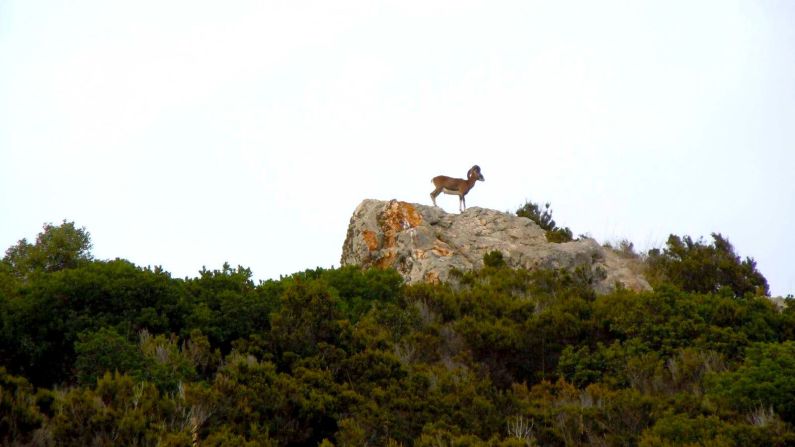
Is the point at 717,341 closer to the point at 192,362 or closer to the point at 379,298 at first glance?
the point at 379,298

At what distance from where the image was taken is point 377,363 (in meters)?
14.4

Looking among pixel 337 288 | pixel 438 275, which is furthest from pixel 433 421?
pixel 438 275

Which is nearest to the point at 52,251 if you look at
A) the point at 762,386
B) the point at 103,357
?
the point at 103,357

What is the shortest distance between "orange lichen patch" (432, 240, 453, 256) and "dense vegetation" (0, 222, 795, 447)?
2.37m

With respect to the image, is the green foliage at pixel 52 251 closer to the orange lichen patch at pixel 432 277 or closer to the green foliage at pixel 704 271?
the orange lichen patch at pixel 432 277

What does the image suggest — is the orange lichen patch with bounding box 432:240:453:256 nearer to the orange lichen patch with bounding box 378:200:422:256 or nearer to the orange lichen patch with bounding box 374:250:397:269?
the orange lichen patch with bounding box 378:200:422:256

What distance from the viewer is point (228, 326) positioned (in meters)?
15.8

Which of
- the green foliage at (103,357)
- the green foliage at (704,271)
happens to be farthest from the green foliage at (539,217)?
the green foliage at (103,357)

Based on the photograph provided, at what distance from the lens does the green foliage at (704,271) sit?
78.7 ft

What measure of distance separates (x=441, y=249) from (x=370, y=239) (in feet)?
5.25

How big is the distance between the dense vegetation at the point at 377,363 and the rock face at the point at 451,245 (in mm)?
2331

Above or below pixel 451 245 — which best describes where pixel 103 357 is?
below

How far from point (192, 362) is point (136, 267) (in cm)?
285

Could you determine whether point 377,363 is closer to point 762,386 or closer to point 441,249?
point 762,386
